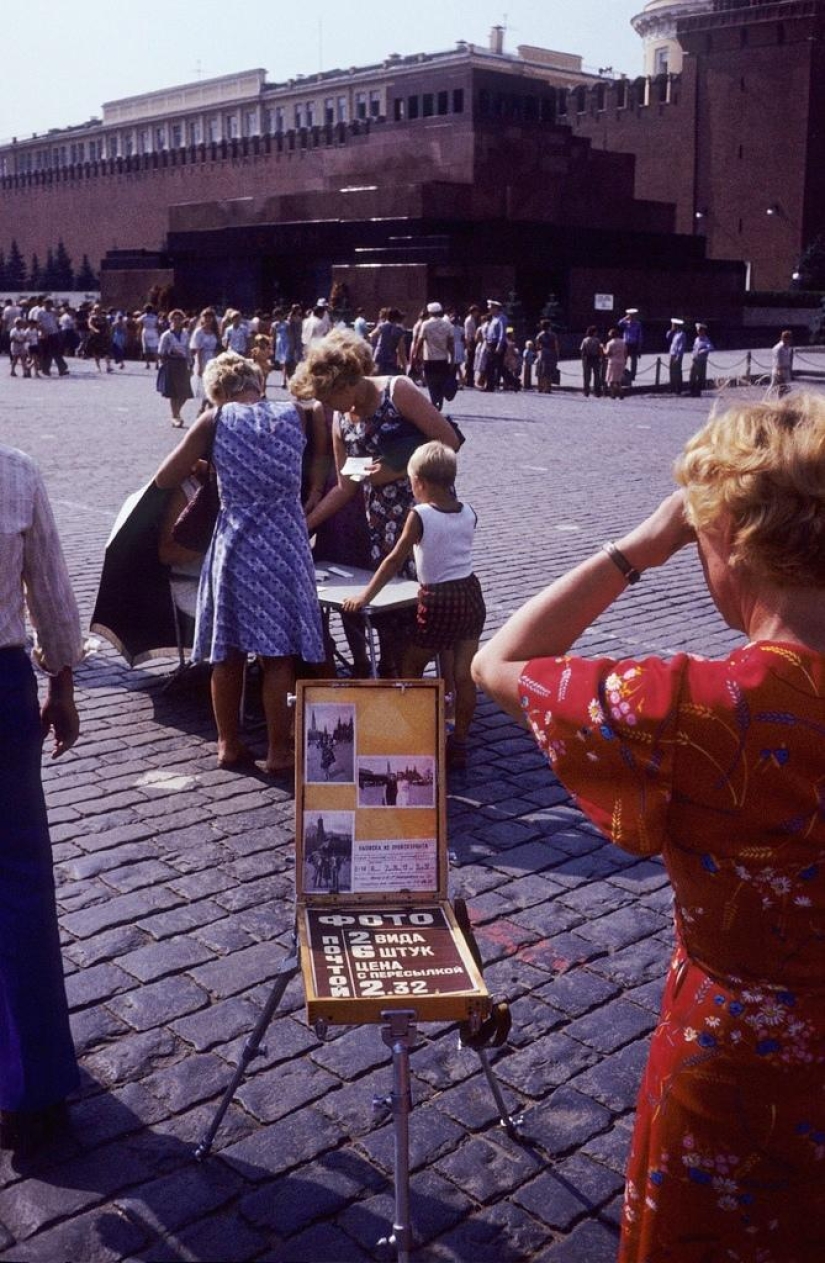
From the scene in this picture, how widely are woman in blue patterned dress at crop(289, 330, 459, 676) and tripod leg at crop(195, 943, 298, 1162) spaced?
2847mm

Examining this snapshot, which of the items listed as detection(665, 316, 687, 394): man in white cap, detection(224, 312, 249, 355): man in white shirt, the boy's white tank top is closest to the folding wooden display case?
the boy's white tank top

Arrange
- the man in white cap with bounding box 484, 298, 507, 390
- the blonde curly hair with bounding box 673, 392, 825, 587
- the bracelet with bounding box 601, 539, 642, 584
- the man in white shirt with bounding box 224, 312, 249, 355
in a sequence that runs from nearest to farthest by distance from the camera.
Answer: the blonde curly hair with bounding box 673, 392, 825, 587, the bracelet with bounding box 601, 539, 642, 584, the man in white shirt with bounding box 224, 312, 249, 355, the man in white cap with bounding box 484, 298, 507, 390

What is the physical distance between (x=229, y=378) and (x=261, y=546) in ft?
2.07

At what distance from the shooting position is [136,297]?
42938mm

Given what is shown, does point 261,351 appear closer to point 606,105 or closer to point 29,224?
point 606,105

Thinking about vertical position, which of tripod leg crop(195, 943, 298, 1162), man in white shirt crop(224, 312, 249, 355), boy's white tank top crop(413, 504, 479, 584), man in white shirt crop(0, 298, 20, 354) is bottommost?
tripod leg crop(195, 943, 298, 1162)

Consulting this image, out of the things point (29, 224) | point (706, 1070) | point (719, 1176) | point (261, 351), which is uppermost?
point (29, 224)

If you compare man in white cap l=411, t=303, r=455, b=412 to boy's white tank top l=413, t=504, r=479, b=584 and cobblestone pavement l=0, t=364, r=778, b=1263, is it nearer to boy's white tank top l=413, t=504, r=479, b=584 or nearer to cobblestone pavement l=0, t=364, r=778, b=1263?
cobblestone pavement l=0, t=364, r=778, b=1263

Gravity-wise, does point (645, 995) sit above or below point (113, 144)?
below

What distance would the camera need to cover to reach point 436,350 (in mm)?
20172

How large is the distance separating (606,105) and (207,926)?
197 feet

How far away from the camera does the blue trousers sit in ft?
9.38

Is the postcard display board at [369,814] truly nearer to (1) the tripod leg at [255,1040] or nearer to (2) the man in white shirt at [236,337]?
(1) the tripod leg at [255,1040]

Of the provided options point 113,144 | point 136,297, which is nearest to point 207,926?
point 136,297
